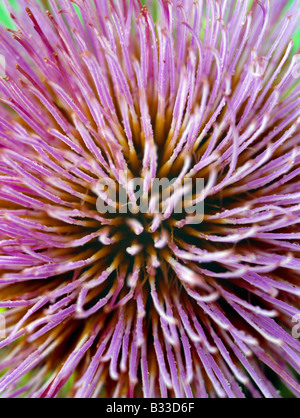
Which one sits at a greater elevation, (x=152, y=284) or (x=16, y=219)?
(x=16, y=219)

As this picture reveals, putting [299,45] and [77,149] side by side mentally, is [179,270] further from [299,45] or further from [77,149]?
[299,45]

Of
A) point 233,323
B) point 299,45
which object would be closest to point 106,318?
point 233,323

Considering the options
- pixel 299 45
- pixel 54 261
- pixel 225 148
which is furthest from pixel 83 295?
pixel 299 45

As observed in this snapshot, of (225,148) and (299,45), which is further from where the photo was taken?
(299,45)

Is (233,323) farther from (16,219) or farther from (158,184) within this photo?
(16,219)

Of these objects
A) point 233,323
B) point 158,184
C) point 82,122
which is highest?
point 82,122

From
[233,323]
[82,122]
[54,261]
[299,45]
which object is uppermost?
[299,45]
